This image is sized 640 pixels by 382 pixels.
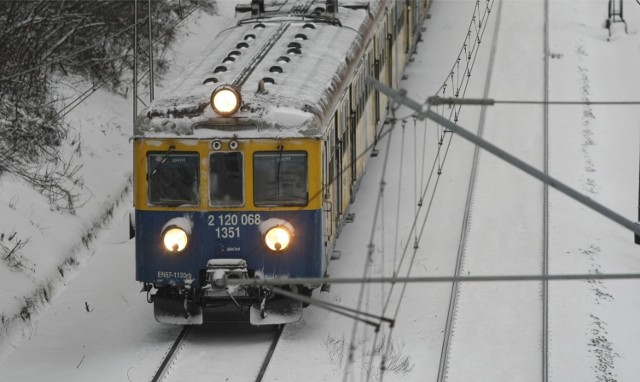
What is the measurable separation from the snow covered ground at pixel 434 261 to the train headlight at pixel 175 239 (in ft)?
3.96

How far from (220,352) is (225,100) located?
274 centimetres

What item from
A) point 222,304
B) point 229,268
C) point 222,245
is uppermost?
→ point 222,245

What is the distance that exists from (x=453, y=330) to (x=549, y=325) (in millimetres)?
1082

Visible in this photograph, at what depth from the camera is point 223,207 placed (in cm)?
1406

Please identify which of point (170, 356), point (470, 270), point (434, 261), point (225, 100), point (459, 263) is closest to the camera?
point (225, 100)

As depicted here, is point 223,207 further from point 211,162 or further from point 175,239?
point 175,239

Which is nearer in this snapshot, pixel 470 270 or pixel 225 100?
pixel 225 100

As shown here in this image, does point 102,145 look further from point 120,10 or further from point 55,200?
point 120,10

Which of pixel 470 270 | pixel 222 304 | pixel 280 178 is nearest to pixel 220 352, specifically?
pixel 222 304

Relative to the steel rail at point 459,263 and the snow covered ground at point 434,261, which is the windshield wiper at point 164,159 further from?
the steel rail at point 459,263

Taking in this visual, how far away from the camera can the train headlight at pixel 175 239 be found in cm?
1404

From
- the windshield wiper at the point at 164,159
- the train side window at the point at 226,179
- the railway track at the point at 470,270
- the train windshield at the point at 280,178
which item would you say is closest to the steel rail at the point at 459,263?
the railway track at the point at 470,270

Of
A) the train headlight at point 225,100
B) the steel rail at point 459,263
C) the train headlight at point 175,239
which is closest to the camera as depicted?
the train headlight at point 225,100

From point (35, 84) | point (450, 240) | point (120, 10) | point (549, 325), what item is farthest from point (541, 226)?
point (120, 10)
